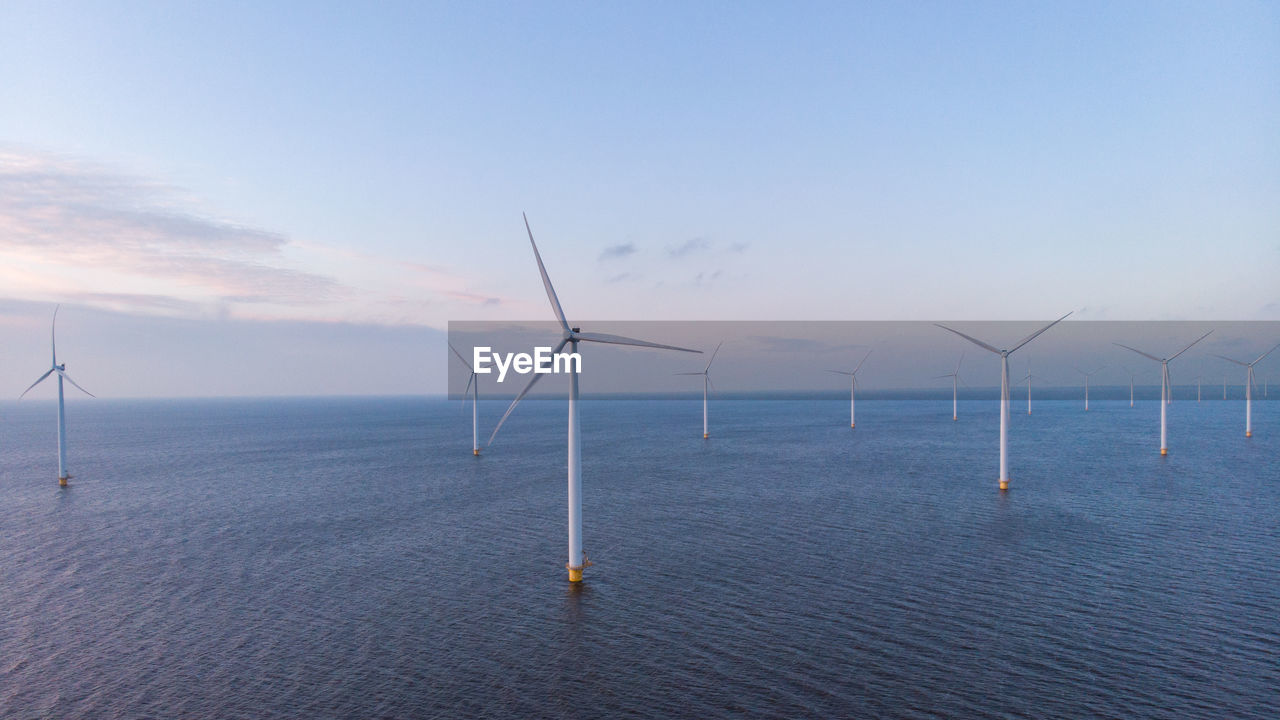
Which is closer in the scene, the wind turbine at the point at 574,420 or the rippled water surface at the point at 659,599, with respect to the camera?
the rippled water surface at the point at 659,599

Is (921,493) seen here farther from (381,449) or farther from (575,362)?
(381,449)

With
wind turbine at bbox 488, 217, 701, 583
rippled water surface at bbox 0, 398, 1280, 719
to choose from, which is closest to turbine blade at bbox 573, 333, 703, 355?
wind turbine at bbox 488, 217, 701, 583

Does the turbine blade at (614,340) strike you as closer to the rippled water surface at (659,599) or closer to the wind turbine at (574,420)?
the wind turbine at (574,420)

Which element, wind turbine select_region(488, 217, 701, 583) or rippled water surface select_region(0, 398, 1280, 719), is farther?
wind turbine select_region(488, 217, 701, 583)

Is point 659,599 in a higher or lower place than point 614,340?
lower

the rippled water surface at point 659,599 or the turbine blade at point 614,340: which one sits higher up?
the turbine blade at point 614,340

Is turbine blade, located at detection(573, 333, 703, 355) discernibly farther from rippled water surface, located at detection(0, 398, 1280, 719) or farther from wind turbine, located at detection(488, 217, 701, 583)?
rippled water surface, located at detection(0, 398, 1280, 719)

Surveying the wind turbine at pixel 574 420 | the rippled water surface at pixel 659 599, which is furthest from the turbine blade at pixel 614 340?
the rippled water surface at pixel 659 599

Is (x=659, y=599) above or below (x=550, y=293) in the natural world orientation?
below
